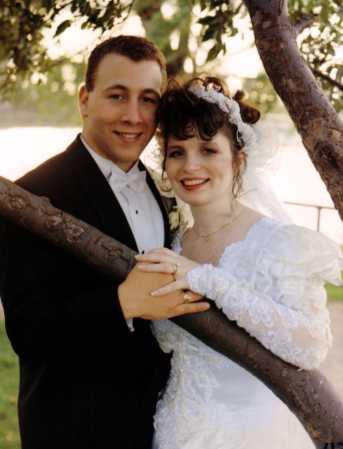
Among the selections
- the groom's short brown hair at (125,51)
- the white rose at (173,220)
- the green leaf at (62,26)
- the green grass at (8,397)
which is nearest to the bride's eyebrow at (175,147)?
the white rose at (173,220)

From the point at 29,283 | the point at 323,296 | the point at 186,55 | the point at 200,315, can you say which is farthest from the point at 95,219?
the point at 186,55

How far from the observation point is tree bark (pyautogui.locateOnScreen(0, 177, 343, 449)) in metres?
1.63

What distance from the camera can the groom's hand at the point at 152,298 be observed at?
1.68m

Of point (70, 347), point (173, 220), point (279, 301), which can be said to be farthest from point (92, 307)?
point (173, 220)

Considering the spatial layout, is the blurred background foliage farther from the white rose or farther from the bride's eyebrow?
the white rose

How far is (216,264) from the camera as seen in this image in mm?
2289

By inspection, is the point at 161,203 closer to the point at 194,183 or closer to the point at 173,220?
the point at 173,220

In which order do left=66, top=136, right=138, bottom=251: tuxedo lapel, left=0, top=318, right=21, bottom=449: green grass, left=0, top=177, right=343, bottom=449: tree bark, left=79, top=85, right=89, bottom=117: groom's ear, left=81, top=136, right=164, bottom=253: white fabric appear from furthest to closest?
left=0, top=318, right=21, bottom=449: green grass → left=79, top=85, right=89, bottom=117: groom's ear → left=81, top=136, right=164, bottom=253: white fabric → left=66, top=136, right=138, bottom=251: tuxedo lapel → left=0, top=177, right=343, bottom=449: tree bark

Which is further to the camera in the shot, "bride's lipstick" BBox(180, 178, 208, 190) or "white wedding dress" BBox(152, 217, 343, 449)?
"bride's lipstick" BBox(180, 178, 208, 190)

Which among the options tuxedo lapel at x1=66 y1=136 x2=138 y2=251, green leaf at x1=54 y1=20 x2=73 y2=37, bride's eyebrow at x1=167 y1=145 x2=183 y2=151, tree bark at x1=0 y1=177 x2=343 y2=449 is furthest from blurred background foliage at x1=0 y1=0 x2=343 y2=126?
tree bark at x1=0 y1=177 x2=343 y2=449

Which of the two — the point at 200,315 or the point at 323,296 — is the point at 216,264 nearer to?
the point at 323,296

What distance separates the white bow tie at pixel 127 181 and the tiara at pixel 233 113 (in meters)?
0.51

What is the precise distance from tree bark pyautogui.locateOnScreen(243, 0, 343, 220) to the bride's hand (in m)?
0.60

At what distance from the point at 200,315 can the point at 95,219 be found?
77cm
